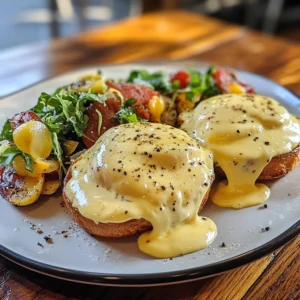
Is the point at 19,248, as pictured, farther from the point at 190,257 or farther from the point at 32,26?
the point at 32,26

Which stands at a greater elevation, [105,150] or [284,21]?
[105,150]

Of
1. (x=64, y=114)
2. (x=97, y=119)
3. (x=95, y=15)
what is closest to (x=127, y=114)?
(x=97, y=119)

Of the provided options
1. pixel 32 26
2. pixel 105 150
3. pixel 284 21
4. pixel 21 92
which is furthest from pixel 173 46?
pixel 284 21

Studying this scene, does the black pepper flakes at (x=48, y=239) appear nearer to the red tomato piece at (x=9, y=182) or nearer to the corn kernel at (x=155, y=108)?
the red tomato piece at (x=9, y=182)

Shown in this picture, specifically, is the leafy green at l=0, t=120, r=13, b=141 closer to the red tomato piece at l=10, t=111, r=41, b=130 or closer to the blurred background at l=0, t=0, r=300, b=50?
the red tomato piece at l=10, t=111, r=41, b=130

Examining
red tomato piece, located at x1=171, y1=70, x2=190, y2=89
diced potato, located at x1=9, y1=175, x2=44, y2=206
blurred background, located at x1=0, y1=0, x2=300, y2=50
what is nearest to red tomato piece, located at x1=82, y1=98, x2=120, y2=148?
diced potato, located at x1=9, y1=175, x2=44, y2=206

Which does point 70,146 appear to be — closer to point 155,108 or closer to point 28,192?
point 28,192

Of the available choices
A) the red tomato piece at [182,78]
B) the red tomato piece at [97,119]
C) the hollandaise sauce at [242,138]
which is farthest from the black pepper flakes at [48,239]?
the red tomato piece at [182,78]

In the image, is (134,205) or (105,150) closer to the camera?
(134,205)
